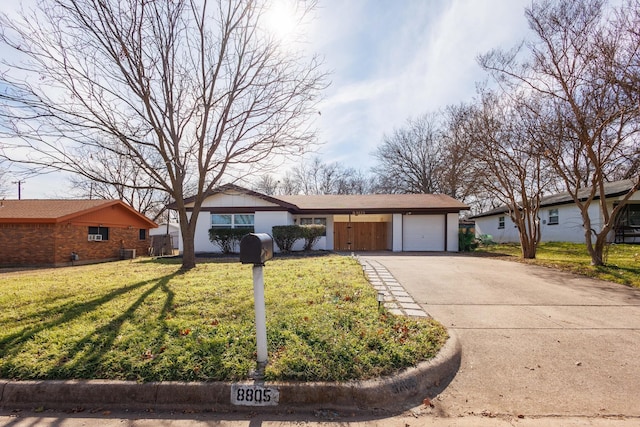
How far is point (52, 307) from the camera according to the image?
17.1 ft

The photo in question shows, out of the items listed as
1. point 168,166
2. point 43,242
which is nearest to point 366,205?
point 168,166

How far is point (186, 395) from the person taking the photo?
112 inches

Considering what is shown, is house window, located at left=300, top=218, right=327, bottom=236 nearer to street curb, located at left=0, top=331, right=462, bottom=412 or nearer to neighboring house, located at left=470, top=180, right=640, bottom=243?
neighboring house, located at left=470, top=180, right=640, bottom=243

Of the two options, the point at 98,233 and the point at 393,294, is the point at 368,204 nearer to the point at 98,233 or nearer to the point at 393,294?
the point at 393,294

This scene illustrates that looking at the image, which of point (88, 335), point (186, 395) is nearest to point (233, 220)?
point (88, 335)

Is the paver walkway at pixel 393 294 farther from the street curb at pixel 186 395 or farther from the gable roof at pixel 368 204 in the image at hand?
the gable roof at pixel 368 204

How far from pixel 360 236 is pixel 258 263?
16577 millimetres

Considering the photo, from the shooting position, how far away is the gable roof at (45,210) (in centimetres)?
1405

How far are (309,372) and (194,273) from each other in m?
6.59

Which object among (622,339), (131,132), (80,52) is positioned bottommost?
(622,339)

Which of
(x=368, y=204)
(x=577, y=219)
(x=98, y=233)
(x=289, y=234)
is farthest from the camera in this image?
(x=577, y=219)

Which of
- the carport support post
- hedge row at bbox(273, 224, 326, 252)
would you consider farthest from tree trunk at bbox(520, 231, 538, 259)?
the carport support post

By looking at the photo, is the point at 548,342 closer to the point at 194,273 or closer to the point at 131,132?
the point at 194,273

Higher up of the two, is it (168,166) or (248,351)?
(168,166)
